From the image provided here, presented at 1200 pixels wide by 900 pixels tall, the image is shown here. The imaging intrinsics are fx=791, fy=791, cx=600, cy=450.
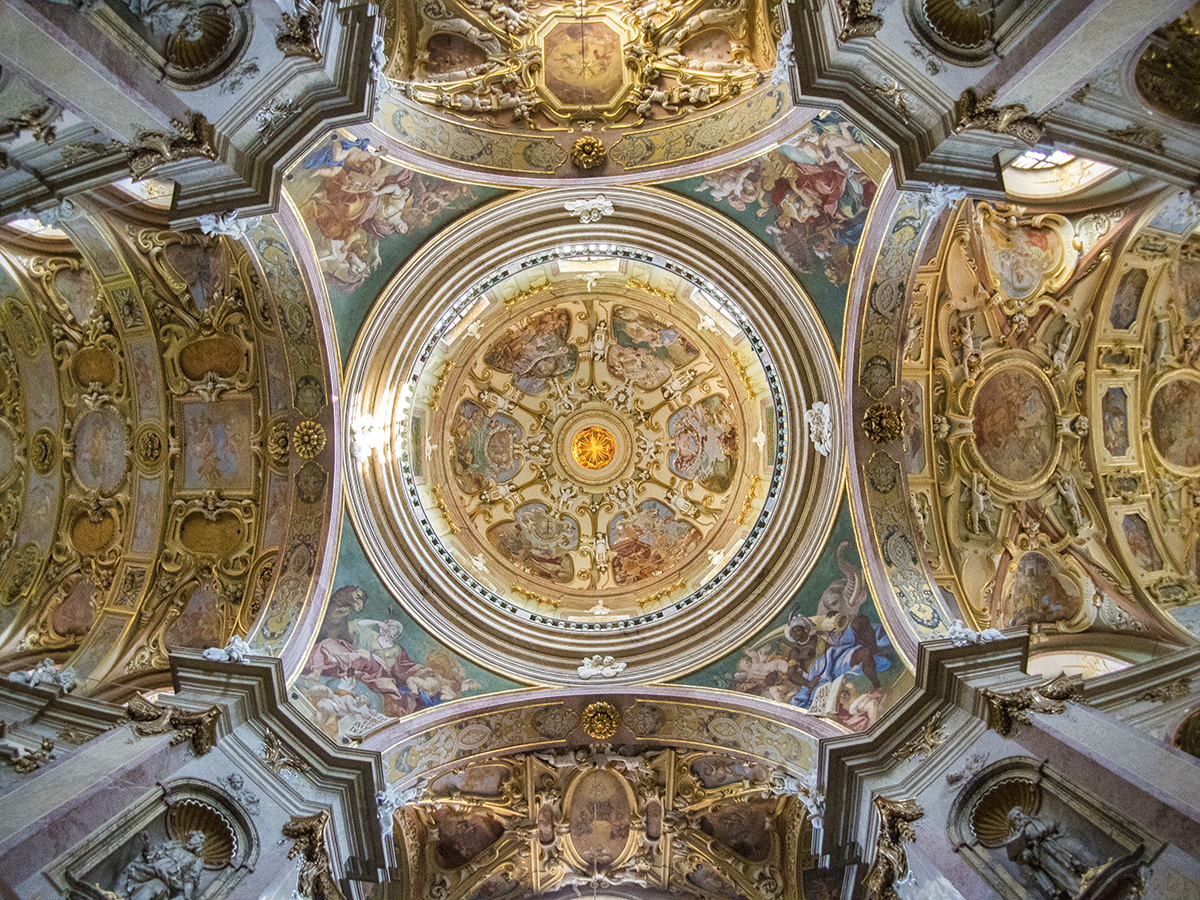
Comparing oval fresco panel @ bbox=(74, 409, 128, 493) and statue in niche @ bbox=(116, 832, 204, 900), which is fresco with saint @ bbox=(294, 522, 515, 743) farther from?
oval fresco panel @ bbox=(74, 409, 128, 493)

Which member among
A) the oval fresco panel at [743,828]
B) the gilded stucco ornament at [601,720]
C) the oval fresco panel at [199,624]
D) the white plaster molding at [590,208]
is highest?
the white plaster molding at [590,208]

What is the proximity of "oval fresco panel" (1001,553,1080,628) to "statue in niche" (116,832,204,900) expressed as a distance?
1379 centimetres

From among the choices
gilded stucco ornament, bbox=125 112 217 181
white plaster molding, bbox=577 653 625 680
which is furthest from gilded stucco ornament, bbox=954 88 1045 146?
white plaster molding, bbox=577 653 625 680

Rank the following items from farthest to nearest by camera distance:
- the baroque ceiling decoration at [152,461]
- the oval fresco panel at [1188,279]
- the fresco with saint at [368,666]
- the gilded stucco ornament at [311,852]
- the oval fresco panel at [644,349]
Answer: the oval fresco panel at [644,349]
the fresco with saint at [368,666]
the baroque ceiling decoration at [152,461]
the oval fresco panel at [1188,279]
the gilded stucco ornament at [311,852]

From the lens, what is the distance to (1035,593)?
48.3 feet

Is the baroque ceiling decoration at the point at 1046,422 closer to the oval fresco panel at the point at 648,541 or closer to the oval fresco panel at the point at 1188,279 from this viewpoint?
the oval fresco panel at the point at 1188,279

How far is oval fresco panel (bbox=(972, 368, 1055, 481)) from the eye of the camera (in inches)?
584

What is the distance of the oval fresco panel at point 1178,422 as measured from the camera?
13766 millimetres

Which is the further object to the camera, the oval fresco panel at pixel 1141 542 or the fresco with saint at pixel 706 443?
the fresco with saint at pixel 706 443

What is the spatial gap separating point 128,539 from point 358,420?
505 centimetres

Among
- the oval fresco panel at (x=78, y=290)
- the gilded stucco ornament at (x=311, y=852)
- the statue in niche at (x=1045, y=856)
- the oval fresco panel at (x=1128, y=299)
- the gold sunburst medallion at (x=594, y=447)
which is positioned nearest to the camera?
the statue in niche at (x=1045, y=856)

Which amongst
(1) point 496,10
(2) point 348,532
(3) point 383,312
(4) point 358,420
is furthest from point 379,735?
(1) point 496,10

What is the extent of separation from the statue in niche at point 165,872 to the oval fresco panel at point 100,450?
771 cm

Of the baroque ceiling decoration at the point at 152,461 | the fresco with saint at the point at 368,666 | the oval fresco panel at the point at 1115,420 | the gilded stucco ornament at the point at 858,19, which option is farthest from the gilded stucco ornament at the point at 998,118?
the fresco with saint at the point at 368,666
